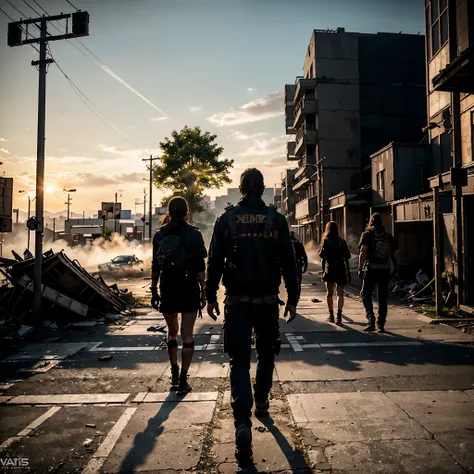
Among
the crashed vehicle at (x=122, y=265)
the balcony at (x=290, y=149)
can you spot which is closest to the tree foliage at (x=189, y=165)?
the balcony at (x=290, y=149)

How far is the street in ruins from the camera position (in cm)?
283

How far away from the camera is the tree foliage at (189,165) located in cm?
4500

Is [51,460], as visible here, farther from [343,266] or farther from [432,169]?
[432,169]

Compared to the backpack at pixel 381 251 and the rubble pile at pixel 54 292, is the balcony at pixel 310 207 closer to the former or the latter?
the rubble pile at pixel 54 292

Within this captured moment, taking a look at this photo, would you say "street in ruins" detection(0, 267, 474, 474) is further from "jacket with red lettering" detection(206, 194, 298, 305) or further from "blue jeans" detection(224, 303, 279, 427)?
"jacket with red lettering" detection(206, 194, 298, 305)

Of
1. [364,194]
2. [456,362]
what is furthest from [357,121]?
[456,362]

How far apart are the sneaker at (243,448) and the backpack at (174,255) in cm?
206

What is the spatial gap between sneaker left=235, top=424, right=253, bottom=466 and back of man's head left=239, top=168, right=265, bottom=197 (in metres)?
1.92

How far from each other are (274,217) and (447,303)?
8.49 metres

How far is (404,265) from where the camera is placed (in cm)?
1551

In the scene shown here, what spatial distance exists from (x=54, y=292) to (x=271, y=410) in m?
6.91

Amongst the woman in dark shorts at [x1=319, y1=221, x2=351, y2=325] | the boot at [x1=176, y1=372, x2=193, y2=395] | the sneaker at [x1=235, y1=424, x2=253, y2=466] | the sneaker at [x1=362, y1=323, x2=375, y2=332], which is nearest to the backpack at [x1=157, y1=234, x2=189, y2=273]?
the boot at [x1=176, y1=372, x2=193, y2=395]

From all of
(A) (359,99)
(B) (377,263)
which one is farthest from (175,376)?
(A) (359,99)

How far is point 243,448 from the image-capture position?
279cm
